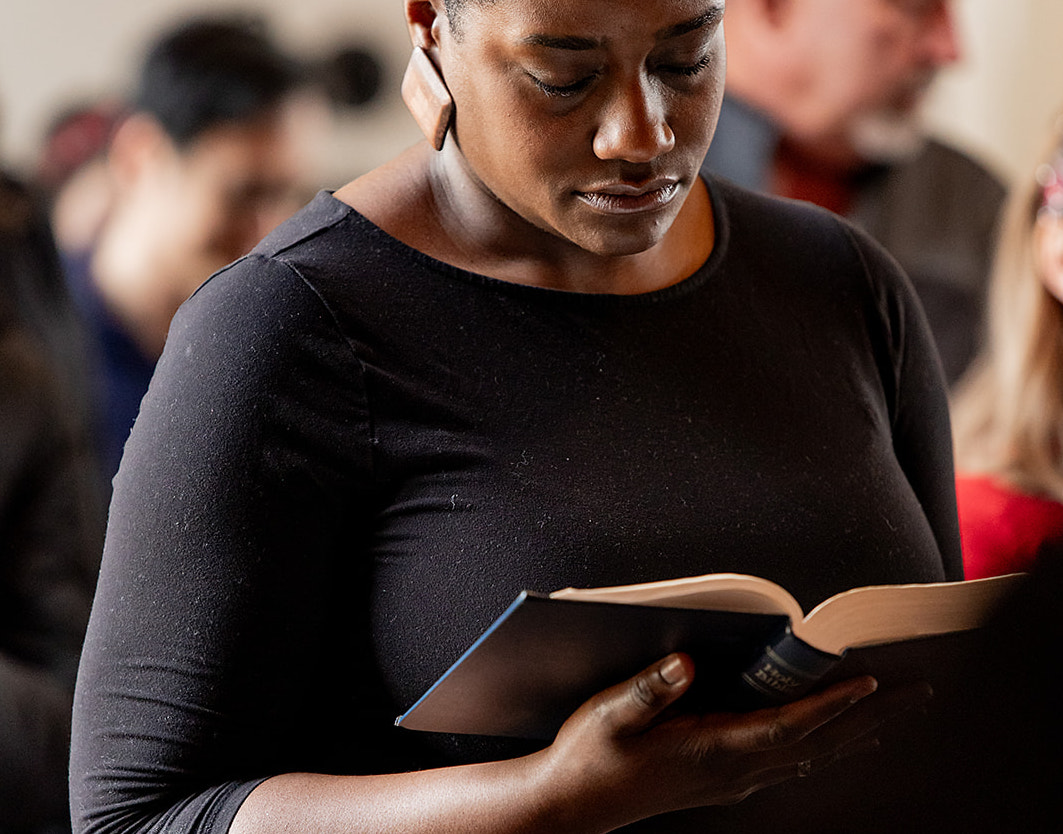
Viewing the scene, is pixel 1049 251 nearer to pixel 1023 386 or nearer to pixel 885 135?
pixel 1023 386

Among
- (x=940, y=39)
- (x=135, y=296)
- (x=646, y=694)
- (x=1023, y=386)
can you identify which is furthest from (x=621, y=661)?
(x=940, y=39)

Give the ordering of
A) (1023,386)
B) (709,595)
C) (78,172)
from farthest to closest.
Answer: (78,172), (1023,386), (709,595)

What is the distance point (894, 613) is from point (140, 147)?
214cm

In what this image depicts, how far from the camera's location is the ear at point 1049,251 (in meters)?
2.01

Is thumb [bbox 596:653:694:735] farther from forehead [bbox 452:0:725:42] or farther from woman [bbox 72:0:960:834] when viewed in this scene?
forehead [bbox 452:0:725:42]

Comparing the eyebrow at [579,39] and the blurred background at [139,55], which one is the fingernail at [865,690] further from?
the blurred background at [139,55]

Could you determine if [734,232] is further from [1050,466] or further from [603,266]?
[1050,466]

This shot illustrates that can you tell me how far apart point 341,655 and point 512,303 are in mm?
297

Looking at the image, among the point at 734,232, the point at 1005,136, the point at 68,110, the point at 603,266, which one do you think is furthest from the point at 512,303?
the point at 68,110

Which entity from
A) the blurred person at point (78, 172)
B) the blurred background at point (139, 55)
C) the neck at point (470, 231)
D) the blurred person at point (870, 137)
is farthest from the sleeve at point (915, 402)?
the blurred background at point (139, 55)

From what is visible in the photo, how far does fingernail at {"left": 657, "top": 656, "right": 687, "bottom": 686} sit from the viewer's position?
0.88m

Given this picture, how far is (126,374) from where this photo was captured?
2.55 meters

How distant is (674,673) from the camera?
0.88 metres

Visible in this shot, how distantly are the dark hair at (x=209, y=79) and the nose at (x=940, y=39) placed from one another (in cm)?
133
